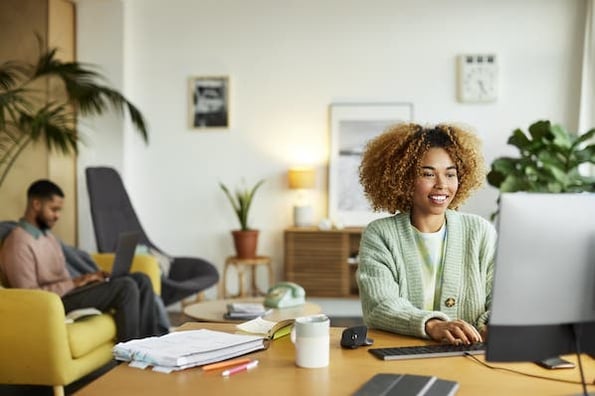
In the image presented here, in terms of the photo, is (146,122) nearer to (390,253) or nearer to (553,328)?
(390,253)

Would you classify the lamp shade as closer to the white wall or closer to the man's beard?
the white wall

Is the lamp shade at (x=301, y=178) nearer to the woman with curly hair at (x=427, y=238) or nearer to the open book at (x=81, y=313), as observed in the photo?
the open book at (x=81, y=313)

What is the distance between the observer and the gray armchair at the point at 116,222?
5.54 m

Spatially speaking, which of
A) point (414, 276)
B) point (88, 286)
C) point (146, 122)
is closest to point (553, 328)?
point (414, 276)

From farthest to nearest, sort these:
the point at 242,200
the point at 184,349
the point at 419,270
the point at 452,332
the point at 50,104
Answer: the point at 242,200
the point at 50,104
the point at 419,270
the point at 452,332
the point at 184,349

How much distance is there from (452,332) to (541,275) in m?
0.55

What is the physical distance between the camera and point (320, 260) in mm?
6035

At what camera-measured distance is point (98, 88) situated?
5977 mm

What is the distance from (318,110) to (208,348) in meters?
4.81

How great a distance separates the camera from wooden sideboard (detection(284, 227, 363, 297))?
600cm

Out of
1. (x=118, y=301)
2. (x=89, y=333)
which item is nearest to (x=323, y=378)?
(x=89, y=333)

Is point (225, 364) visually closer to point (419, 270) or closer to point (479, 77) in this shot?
→ point (419, 270)

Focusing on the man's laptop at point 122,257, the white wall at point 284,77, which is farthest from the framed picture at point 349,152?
the man's laptop at point 122,257

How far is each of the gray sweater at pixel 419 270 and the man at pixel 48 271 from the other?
231 centimetres
